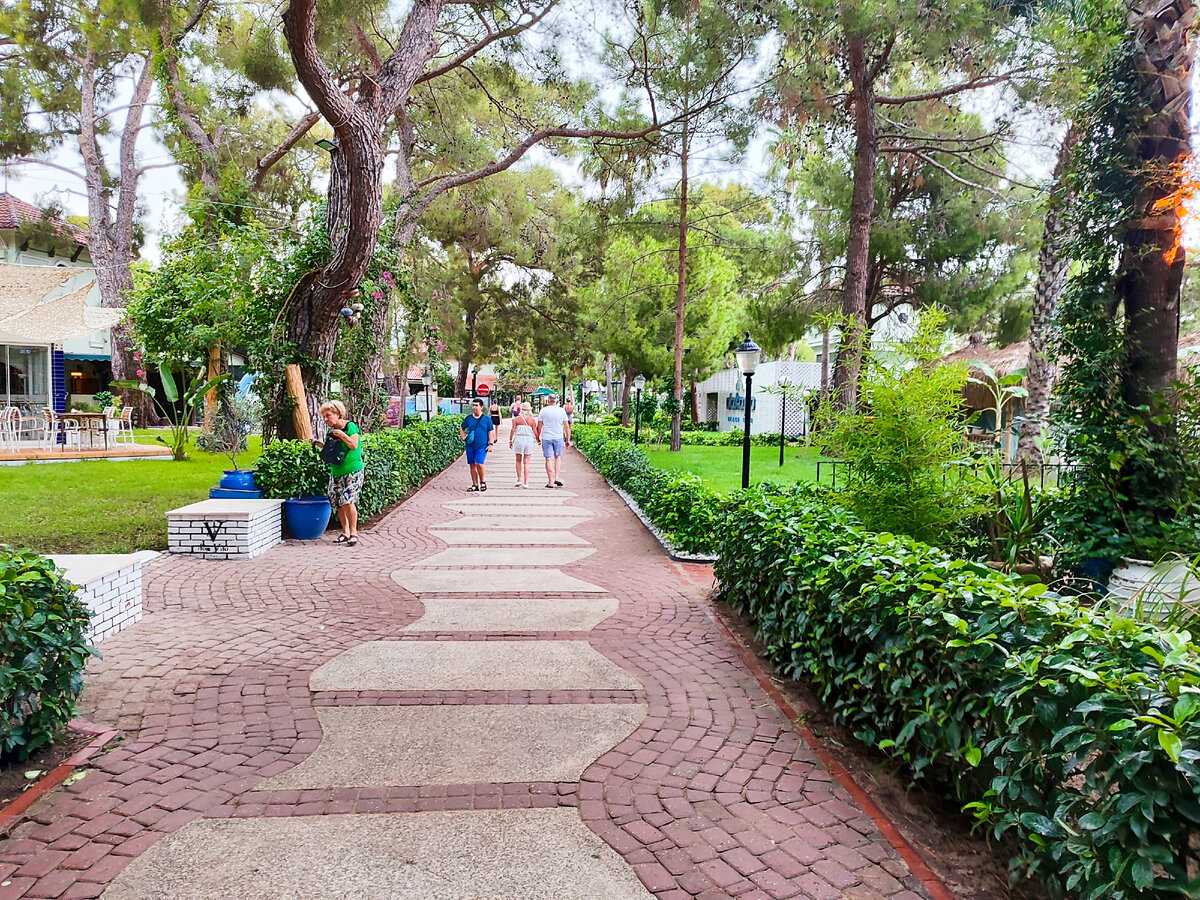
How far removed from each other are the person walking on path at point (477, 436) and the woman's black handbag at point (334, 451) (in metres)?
4.48

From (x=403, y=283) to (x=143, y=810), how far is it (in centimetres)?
998

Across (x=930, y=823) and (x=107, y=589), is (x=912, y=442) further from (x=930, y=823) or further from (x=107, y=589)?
(x=107, y=589)

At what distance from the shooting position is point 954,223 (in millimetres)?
15203

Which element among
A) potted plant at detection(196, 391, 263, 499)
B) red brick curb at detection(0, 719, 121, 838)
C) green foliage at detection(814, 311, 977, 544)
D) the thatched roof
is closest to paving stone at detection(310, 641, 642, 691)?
red brick curb at detection(0, 719, 121, 838)

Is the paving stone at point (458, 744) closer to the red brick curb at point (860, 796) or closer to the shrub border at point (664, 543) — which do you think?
the red brick curb at point (860, 796)

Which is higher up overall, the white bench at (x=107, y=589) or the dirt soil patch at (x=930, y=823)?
the white bench at (x=107, y=589)

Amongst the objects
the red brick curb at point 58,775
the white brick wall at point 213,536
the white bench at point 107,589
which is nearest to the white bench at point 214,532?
the white brick wall at point 213,536

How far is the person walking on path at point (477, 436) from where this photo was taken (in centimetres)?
1264

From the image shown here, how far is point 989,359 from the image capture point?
23.1 m

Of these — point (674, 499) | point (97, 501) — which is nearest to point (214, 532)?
point (97, 501)

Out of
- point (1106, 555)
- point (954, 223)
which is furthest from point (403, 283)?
point (954, 223)

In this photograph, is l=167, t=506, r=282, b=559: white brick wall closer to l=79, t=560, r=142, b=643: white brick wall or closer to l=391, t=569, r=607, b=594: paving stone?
l=391, t=569, r=607, b=594: paving stone

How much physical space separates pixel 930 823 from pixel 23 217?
30752mm

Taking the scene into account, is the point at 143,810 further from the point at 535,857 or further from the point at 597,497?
the point at 597,497
